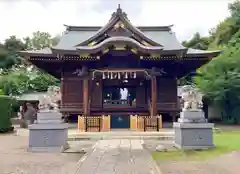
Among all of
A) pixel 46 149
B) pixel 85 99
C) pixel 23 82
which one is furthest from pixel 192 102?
pixel 23 82

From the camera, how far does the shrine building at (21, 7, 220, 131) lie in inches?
777

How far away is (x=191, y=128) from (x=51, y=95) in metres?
4.90

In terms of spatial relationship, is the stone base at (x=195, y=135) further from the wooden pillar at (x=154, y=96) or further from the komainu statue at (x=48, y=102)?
the wooden pillar at (x=154, y=96)

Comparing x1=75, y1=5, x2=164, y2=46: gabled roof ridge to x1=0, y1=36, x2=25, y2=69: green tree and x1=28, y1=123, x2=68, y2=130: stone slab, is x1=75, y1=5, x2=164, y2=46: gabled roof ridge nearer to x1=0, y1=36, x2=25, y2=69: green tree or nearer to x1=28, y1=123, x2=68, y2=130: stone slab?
x1=28, y1=123, x2=68, y2=130: stone slab

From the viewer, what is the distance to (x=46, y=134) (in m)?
11.3

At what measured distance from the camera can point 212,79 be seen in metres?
25.3

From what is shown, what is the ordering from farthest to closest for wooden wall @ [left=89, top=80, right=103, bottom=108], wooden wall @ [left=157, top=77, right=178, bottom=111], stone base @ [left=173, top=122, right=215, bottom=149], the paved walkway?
1. wooden wall @ [left=157, top=77, right=178, bottom=111]
2. wooden wall @ [left=89, top=80, right=103, bottom=108]
3. stone base @ [left=173, top=122, right=215, bottom=149]
4. the paved walkway

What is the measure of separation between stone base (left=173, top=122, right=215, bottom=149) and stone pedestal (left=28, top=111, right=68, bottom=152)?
13.1 ft

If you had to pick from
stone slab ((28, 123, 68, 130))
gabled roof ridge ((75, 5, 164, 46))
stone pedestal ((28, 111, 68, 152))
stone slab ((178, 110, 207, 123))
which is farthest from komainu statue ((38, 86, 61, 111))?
gabled roof ridge ((75, 5, 164, 46))

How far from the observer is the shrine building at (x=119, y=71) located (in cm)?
1973

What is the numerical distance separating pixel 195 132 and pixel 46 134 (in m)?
4.89

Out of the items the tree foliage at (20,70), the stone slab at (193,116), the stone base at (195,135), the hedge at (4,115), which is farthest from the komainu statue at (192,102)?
the tree foliage at (20,70)

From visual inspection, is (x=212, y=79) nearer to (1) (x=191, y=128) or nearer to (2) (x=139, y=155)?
(1) (x=191, y=128)

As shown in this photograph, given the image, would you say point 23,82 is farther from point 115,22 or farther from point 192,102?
point 192,102
